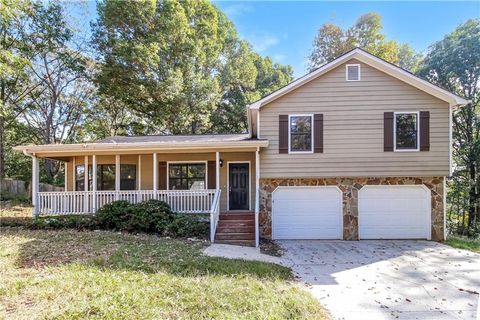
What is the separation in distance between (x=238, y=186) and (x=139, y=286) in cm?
784

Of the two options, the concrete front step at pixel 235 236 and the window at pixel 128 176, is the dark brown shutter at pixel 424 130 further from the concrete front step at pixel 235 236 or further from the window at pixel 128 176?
the window at pixel 128 176

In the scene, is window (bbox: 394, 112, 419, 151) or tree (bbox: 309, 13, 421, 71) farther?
tree (bbox: 309, 13, 421, 71)

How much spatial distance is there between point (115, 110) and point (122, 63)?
18.8 ft

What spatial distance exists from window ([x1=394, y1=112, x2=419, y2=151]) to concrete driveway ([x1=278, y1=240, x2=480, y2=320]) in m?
3.35

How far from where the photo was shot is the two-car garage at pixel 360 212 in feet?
35.0

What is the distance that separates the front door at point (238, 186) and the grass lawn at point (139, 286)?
4.91 meters

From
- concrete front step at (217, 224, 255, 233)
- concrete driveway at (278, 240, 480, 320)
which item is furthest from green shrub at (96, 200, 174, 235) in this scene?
concrete driveway at (278, 240, 480, 320)

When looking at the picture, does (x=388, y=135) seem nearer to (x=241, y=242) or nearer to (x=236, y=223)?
(x=236, y=223)

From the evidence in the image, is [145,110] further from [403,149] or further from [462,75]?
[462,75]

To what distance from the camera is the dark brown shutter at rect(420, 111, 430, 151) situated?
413 inches

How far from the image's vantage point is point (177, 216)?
10344 millimetres

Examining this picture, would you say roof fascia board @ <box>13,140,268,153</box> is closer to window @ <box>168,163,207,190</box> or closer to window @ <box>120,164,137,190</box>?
window @ <box>120,164,137,190</box>

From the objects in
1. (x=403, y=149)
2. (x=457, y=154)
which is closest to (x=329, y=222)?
(x=403, y=149)

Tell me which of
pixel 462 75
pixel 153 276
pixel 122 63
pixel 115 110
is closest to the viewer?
pixel 153 276
